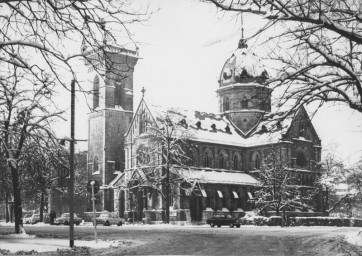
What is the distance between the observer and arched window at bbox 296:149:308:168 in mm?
73062

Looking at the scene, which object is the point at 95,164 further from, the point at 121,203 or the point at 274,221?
the point at 274,221

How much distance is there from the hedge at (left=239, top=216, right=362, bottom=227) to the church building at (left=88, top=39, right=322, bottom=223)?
8633 mm

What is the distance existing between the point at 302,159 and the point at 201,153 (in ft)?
46.7

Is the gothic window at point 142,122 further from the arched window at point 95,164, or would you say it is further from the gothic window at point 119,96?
the arched window at point 95,164

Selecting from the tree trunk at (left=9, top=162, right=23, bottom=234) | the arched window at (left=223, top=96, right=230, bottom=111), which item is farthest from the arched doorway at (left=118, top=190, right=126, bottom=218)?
the tree trunk at (left=9, top=162, right=23, bottom=234)

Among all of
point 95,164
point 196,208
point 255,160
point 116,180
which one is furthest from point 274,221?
point 95,164

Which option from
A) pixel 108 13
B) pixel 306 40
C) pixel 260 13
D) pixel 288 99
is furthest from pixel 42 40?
pixel 288 99

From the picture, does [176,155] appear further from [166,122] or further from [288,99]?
[288,99]

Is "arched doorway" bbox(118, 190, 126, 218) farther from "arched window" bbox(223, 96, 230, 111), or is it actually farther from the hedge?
"arched window" bbox(223, 96, 230, 111)

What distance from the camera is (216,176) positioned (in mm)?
69375

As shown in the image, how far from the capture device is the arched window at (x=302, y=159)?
7306 cm

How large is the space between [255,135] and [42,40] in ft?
223

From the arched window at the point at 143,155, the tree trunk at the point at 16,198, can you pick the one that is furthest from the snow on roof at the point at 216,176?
the tree trunk at the point at 16,198

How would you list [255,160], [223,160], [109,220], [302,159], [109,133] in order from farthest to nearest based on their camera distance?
1. [109,133]
2. [255,160]
3. [223,160]
4. [302,159]
5. [109,220]
